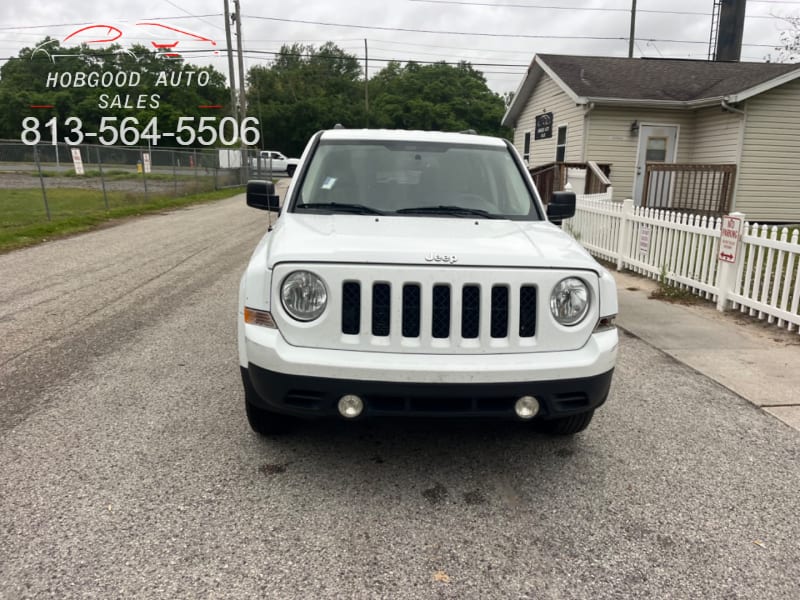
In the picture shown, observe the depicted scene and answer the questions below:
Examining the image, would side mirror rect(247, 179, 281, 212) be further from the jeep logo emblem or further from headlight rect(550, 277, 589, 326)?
headlight rect(550, 277, 589, 326)

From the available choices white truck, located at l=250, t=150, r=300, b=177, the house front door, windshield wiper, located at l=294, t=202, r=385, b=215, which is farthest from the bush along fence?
white truck, located at l=250, t=150, r=300, b=177

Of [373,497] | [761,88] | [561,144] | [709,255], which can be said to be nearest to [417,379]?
[373,497]

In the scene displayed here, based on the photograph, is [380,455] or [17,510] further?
[380,455]

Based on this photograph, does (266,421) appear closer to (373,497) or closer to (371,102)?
(373,497)

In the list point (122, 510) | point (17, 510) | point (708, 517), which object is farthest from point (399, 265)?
point (17, 510)

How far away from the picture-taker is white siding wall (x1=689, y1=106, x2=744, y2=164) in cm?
1522

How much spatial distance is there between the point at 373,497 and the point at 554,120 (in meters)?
17.7

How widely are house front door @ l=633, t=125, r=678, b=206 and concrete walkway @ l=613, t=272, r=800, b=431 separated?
33.1 ft

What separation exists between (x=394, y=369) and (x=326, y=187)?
1766 millimetres

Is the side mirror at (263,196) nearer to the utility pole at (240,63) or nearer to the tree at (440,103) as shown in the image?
the utility pole at (240,63)

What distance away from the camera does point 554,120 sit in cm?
1881

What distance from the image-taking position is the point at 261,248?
346cm

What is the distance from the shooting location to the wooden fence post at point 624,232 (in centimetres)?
923

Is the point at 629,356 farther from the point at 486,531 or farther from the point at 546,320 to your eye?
the point at 486,531
